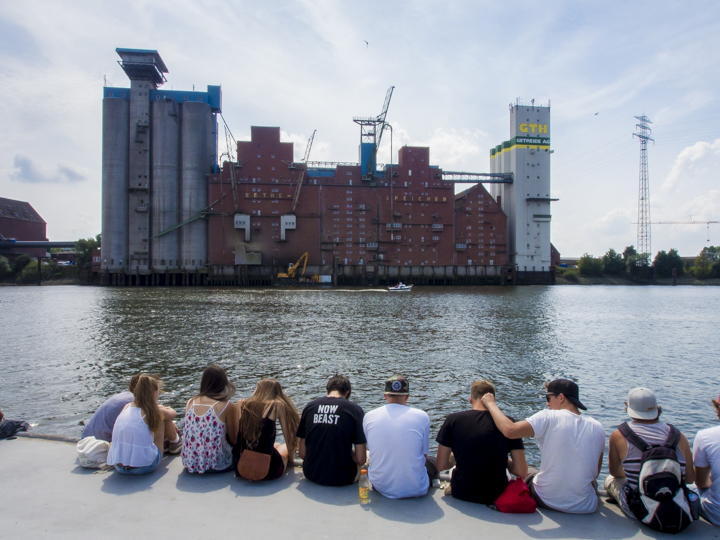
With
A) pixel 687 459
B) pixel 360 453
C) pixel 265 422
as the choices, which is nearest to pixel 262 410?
pixel 265 422

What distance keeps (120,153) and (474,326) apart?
71200mm

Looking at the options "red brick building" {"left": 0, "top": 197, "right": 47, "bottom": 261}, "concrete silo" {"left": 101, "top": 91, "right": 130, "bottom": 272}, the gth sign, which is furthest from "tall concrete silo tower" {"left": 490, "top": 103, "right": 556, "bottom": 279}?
"red brick building" {"left": 0, "top": 197, "right": 47, "bottom": 261}

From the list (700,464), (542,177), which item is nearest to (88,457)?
(700,464)

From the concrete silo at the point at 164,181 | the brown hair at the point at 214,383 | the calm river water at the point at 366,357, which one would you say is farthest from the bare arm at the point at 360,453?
the concrete silo at the point at 164,181

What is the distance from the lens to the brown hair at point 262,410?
16.0 feet

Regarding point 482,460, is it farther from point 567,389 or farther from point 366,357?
point 366,357

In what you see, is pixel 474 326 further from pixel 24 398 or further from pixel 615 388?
pixel 24 398

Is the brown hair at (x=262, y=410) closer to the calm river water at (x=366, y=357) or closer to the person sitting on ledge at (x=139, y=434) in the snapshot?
the person sitting on ledge at (x=139, y=434)

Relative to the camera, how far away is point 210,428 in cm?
512

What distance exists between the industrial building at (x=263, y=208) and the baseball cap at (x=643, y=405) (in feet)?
254

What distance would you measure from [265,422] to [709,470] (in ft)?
13.8

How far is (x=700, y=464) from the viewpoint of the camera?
4223 millimetres

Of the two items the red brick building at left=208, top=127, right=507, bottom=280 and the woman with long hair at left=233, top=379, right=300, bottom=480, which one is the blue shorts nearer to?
the woman with long hair at left=233, top=379, right=300, bottom=480

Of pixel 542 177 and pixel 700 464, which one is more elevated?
pixel 542 177
